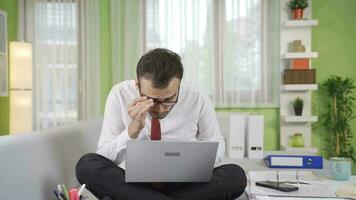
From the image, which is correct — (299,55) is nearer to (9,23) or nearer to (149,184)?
(149,184)

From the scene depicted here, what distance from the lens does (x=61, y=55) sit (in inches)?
144

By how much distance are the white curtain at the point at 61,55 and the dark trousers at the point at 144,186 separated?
7.19ft

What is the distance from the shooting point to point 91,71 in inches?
144

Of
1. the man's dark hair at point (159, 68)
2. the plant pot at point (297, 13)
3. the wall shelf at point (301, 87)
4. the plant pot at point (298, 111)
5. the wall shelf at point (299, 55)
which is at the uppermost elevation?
the plant pot at point (297, 13)

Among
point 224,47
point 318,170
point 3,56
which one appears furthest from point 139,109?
point 3,56

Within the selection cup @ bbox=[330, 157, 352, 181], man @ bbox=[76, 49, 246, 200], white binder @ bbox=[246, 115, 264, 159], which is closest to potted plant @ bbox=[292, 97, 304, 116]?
white binder @ bbox=[246, 115, 264, 159]

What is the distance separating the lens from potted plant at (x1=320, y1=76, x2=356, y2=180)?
3.36m

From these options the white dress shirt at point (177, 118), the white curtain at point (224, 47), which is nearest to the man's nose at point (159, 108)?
the white dress shirt at point (177, 118)

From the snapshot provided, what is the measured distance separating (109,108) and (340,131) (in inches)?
94.9

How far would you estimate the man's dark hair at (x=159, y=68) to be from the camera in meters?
1.46

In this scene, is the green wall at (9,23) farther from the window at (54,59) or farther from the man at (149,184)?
the man at (149,184)

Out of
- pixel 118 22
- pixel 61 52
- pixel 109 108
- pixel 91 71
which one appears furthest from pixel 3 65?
pixel 109 108

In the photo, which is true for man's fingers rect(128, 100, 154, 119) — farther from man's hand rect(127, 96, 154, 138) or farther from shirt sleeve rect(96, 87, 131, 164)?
shirt sleeve rect(96, 87, 131, 164)

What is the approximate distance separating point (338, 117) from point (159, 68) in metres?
2.47
